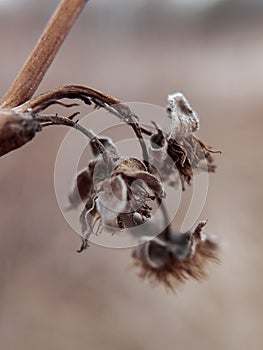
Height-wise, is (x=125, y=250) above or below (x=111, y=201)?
below

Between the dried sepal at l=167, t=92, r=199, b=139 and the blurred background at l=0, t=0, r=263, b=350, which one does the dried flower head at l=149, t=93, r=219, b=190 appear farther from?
the blurred background at l=0, t=0, r=263, b=350

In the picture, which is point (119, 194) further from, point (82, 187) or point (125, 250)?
point (125, 250)

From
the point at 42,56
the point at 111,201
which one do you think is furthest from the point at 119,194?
the point at 42,56

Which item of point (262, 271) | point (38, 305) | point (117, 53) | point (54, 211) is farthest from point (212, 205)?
point (117, 53)

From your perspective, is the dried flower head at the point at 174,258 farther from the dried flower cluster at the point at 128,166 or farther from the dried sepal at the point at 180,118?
the dried sepal at the point at 180,118

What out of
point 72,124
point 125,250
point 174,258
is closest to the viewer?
point 72,124

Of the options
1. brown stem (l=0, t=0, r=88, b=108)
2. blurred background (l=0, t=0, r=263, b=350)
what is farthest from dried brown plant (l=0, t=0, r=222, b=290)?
blurred background (l=0, t=0, r=263, b=350)
